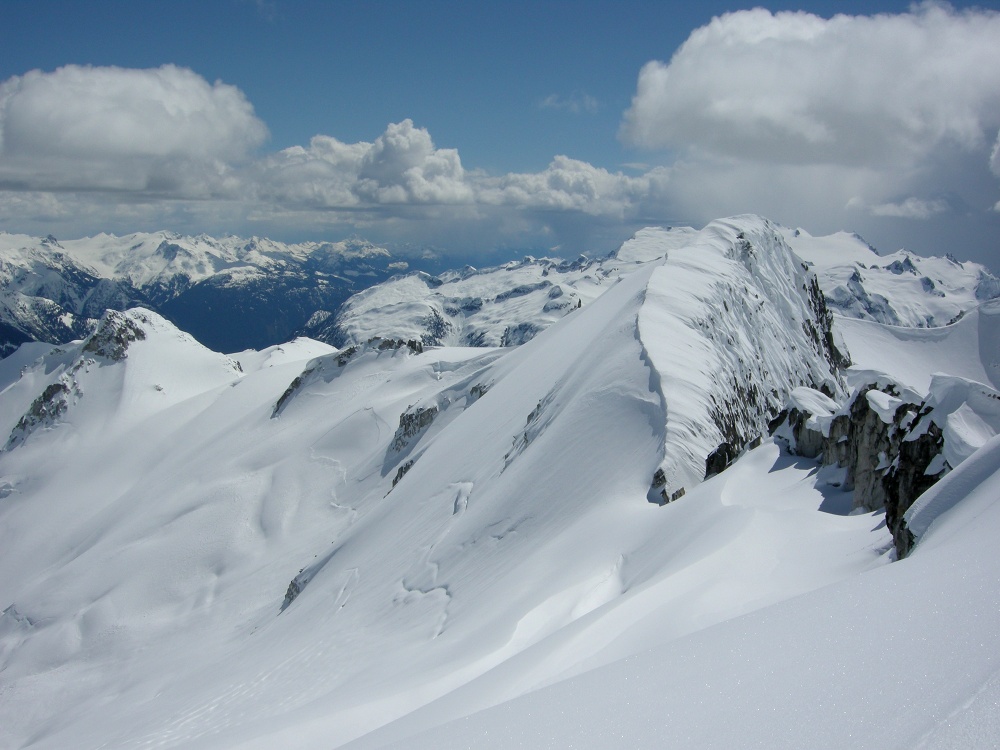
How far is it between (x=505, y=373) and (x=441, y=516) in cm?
2294

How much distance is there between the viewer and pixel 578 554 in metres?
17.3

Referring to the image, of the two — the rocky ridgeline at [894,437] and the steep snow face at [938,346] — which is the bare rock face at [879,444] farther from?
the steep snow face at [938,346]

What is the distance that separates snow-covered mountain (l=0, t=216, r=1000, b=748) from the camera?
5332 millimetres

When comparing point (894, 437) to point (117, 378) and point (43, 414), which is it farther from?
point (43, 414)

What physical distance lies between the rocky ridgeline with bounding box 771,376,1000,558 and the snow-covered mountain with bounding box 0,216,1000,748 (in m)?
0.09

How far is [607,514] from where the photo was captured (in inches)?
758

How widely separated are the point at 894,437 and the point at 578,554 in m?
8.73

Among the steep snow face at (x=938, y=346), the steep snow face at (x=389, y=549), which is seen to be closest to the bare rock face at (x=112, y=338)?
the steep snow face at (x=389, y=549)

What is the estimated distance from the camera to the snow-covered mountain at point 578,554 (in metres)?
5.33

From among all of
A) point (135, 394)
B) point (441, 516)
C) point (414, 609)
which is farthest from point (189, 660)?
point (135, 394)

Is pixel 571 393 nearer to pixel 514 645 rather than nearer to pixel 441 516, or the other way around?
pixel 441 516

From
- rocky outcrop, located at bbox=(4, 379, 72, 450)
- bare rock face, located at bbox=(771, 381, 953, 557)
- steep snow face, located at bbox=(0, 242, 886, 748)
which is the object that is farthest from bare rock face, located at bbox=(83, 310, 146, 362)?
bare rock face, located at bbox=(771, 381, 953, 557)

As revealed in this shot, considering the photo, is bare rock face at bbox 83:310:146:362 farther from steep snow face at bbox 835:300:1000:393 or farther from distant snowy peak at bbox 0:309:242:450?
steep snow face at bbox 835:300:1000:393

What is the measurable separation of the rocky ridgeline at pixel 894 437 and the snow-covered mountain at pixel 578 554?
92 mm
